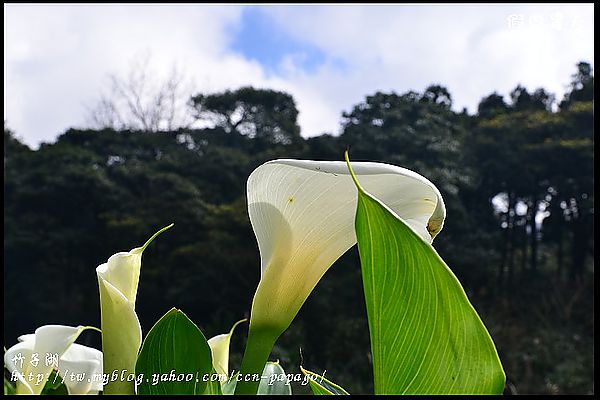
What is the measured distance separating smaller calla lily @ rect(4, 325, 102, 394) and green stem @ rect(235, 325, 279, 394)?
105 mm

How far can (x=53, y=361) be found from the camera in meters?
0.32

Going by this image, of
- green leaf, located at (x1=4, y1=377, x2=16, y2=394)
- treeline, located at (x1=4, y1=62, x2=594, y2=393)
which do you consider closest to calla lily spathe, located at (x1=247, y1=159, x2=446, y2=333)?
green leaf, located at (x1=4, y1=377, x2=16, y2=394)

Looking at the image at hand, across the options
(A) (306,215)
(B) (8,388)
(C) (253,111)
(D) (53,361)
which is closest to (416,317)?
(A) (306,215)

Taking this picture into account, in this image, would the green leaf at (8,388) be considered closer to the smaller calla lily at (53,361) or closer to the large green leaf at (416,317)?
the smaller calla lily at (53,361)

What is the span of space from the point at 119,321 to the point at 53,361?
3.0 inches

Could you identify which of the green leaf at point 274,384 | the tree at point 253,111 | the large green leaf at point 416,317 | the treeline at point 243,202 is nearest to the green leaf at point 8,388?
the green leaf at point 274,384

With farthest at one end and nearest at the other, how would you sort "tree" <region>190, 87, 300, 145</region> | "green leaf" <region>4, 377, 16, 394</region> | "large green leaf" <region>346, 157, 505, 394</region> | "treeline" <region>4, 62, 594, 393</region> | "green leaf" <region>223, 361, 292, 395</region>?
1. "tree" <region>190, 87, 300, 145</region>
2. "treeline" <region>4, 62, 594, 393</region>
3. "green leaf" <region>4, 377, 16, 394</region>
4. "green leaf" <region>223, 361, 292, 395</region>
5. "large green leaf" <region>346, 157, 505, 394</region>

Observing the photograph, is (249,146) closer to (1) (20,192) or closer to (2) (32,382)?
(1) (20,192)

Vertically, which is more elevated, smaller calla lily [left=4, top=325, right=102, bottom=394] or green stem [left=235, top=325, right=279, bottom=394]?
green stem [left=235, top=325, right=279, bottom=394]

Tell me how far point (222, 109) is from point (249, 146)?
17.9 inches

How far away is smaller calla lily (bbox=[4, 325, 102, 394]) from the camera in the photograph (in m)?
0.32

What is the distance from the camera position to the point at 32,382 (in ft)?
Answer: 1.05

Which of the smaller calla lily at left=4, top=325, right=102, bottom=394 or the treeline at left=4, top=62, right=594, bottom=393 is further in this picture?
the treeline at left=4, top=62, right=594, bottom=393

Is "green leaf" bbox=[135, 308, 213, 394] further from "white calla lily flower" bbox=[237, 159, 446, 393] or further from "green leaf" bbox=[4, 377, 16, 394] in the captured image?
"green leaf" bbox=[4, 377, 16, 394]
